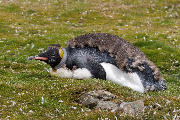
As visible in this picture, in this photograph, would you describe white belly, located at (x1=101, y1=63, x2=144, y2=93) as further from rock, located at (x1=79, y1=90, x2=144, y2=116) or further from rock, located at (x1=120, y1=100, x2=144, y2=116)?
rock, located at (x1=120, y1=100, x2=144, y2=116)

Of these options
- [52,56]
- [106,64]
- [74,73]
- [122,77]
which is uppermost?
[52,56]

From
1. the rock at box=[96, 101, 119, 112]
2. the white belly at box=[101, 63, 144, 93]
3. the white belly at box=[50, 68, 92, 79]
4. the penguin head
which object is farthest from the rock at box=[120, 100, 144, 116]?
the penguin head

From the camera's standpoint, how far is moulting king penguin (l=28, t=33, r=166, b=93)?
48.1 feet

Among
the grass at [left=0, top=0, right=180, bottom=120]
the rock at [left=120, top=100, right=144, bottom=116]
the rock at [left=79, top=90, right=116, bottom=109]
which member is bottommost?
the grass at [left=0, top=0, right=180, bottom=120]

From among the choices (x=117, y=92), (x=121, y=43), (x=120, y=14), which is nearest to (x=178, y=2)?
(x=120, y=14)

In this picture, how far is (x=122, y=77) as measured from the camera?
14.8 meters

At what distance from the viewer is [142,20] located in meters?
41.6

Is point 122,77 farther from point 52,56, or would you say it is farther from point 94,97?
point 94,97

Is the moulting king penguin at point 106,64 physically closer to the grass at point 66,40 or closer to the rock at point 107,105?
the grass at point 66,40

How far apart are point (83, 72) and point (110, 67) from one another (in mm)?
1360

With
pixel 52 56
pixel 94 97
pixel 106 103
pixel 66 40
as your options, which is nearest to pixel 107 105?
pixel 106 103

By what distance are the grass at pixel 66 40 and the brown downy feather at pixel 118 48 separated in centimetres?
135

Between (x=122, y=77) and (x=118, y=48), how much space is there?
57.4 inches

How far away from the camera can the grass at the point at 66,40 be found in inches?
408
